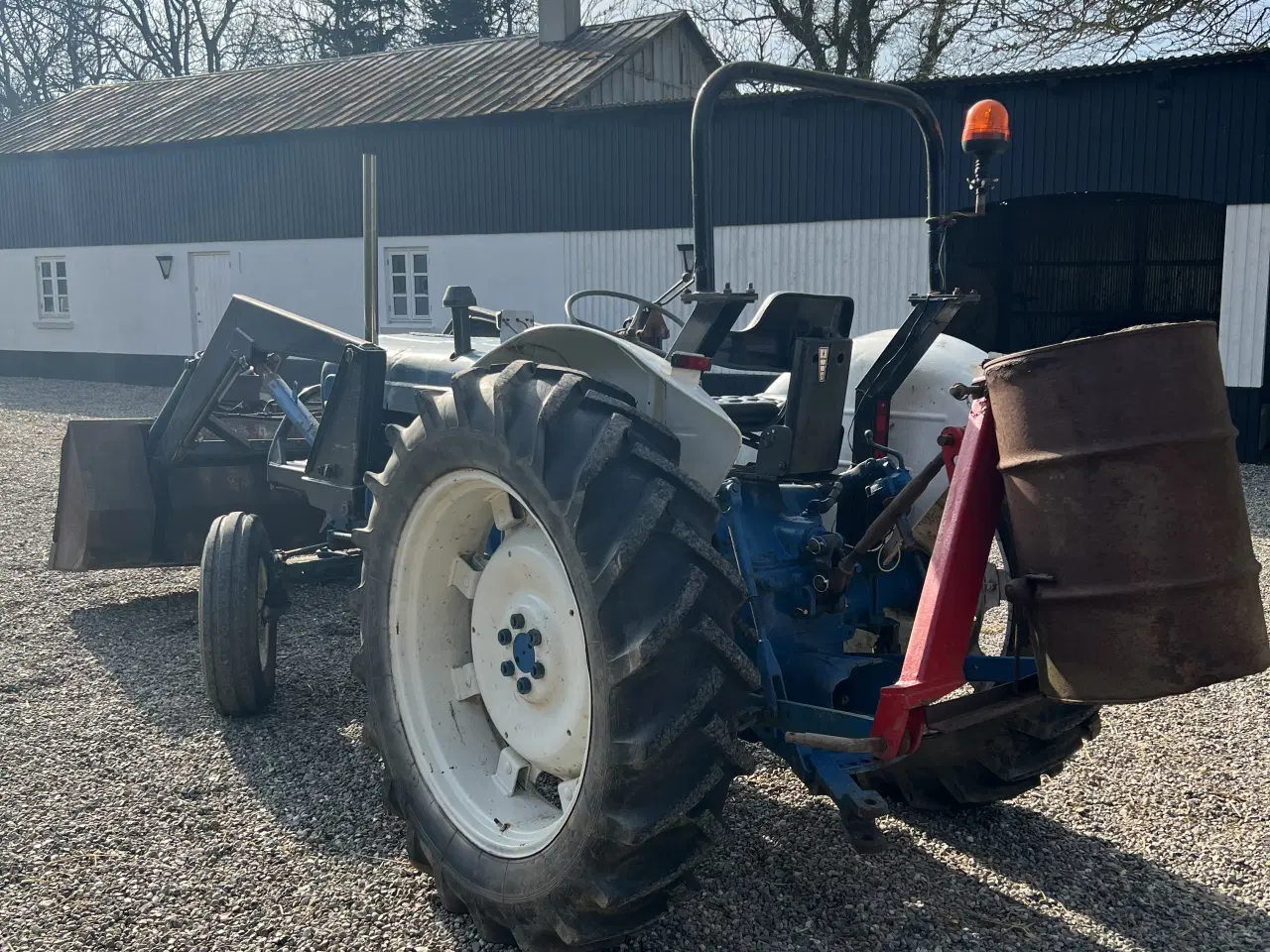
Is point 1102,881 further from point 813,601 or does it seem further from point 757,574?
point 757,574

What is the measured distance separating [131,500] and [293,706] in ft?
5.35

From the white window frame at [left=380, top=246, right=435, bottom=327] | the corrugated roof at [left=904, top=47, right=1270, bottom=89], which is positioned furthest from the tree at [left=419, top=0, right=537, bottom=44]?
the corrugated roof at [left=904, top=47, right=1270, bottom=89]

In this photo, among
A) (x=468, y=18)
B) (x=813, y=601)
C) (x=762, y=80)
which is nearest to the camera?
(x=813, y=601)

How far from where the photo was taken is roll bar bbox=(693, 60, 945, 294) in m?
2.92

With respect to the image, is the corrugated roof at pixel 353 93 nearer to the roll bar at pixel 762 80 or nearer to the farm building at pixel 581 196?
the farm building at pixel 581 196

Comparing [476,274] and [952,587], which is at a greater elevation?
[476,274]

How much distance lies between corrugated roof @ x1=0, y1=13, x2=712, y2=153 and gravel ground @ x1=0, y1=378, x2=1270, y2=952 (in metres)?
14.0

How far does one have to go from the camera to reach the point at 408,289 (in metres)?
18.7

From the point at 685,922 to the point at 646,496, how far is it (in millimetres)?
1141

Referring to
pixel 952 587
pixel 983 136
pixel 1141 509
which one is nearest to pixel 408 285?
pixel 983 136

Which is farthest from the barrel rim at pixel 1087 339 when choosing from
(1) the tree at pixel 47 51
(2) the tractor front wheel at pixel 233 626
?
(1) the tree at pixel 47 51

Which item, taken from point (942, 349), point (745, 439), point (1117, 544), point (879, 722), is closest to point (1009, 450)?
point (1117, 544)

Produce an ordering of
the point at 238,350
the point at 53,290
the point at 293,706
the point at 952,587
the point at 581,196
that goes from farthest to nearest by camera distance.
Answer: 1. the point at 53,290
2. the point at 581,196
3. the point at 238,350
4. the point at 293,706
5. the point at 952,587

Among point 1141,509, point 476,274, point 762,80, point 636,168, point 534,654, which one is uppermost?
point 636,168
